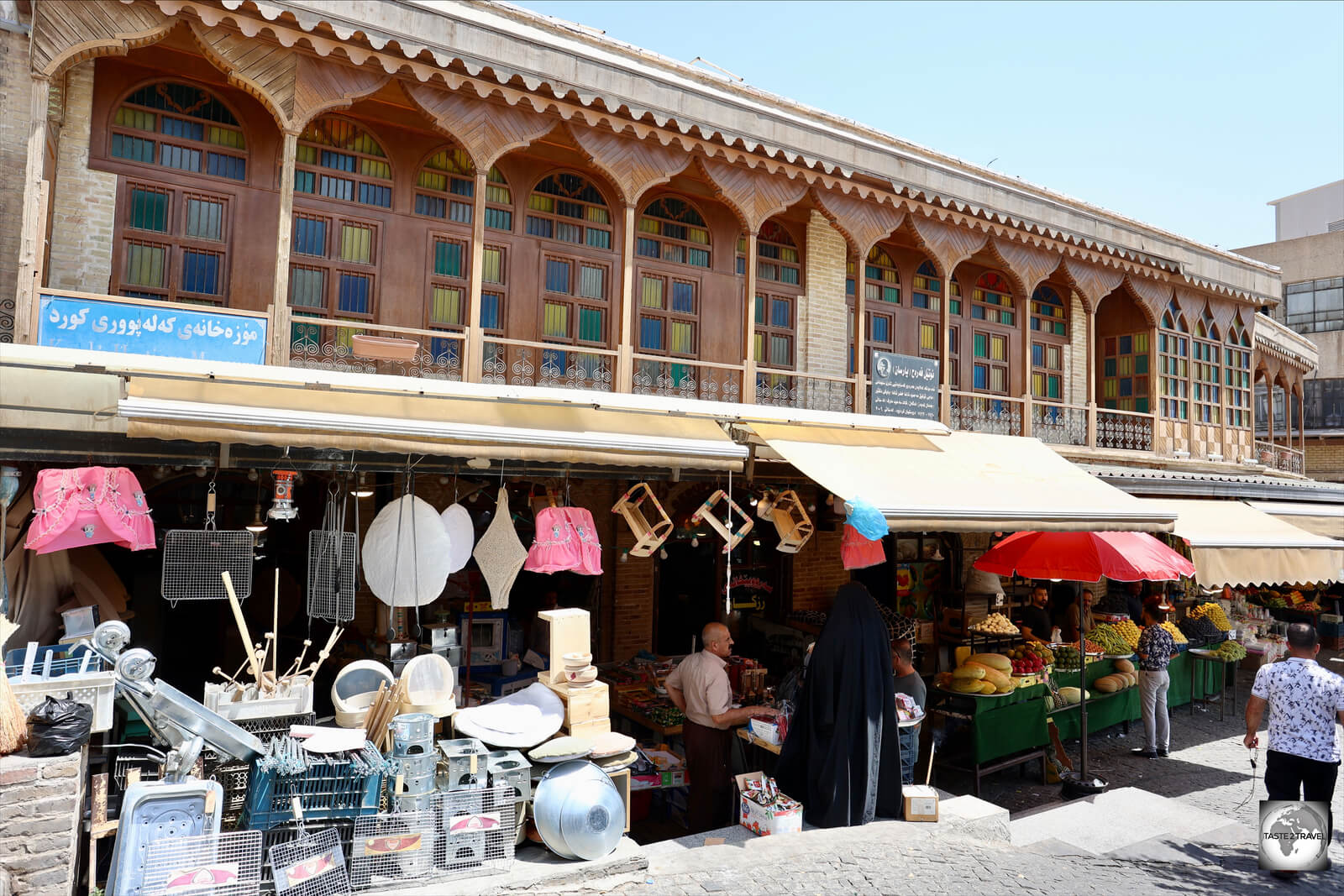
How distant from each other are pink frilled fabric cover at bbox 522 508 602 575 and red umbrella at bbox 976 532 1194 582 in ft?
16.1

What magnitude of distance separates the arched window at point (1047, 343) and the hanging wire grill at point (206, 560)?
13.5m

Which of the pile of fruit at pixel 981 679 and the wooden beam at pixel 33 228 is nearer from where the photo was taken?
the wooden beam at pixel 33 228

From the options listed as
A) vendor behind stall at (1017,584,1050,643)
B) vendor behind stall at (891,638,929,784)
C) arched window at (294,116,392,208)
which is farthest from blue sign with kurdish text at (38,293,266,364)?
vendor behind stall at (1017,584,1050,643)

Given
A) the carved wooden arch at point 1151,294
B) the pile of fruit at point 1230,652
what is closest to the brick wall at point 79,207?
the carved wooden arch at point 1151,294

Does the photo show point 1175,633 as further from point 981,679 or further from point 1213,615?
point 981,679

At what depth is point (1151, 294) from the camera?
1456 centimetres

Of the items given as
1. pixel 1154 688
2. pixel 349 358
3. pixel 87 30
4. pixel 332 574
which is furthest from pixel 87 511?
pixel 1154 688

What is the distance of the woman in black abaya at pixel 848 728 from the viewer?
6508 millimetres

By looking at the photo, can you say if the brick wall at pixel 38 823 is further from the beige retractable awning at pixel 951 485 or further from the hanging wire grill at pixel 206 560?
the beige retractable awning at pixel 951 485

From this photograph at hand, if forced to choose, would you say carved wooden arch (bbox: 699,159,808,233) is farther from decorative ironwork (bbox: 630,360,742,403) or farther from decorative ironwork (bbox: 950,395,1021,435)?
decorative ironwork (bbox: 950,395,1021,435)

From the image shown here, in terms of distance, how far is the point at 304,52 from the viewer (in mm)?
7684

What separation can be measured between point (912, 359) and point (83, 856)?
10.1 m

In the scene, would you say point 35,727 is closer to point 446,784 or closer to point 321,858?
point 321,858

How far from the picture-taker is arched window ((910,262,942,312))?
13.6 m
